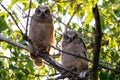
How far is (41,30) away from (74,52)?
2.00 ft

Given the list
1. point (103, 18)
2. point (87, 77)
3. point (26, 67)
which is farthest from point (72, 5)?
point (26, 67)

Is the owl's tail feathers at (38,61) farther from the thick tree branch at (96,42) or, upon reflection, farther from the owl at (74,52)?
the thick tree branch at (96,42)

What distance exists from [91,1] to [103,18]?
41.6 inches

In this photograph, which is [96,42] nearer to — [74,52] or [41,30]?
[74,52]

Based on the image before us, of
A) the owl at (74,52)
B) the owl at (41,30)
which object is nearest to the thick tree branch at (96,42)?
the owl at (74,52)

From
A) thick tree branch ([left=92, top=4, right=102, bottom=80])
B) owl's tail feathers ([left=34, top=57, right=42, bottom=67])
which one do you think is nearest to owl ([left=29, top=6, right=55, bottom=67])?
owl's tail feathers ([left=34, top=57, right=42, bottom=67])

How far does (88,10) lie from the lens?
10.3 feet

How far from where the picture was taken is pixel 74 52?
15.4 feet

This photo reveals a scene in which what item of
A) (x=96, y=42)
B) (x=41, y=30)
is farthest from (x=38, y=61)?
(x=96, y=42)

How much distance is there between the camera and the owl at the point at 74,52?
4.65 meters

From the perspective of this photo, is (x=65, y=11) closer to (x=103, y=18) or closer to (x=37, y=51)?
(x=37, y=51)

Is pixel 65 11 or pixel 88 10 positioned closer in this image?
pixel 88 10

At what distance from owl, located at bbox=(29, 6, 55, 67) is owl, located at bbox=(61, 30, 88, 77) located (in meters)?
0.25

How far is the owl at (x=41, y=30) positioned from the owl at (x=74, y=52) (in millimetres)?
246
